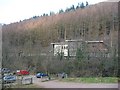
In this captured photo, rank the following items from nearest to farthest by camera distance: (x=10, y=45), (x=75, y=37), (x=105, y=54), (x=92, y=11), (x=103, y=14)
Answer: (x=10, y=45), (x=105, y=54), (x=75, y=37), (x=103, y=14), (x=92, y=11)

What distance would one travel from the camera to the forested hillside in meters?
5.00

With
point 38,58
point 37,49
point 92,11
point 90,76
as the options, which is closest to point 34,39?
point 37,49

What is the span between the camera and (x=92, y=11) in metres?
8.46

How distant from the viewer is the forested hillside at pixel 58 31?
500 cm

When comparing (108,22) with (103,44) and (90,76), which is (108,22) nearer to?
(103,44)

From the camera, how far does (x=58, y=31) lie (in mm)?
7250

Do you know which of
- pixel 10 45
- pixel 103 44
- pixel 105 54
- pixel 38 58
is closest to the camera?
pixel 10 45

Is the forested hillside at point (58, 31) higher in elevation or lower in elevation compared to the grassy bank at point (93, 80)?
higher

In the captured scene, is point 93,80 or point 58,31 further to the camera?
point 58,31

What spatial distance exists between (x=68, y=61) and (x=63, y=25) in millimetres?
2027

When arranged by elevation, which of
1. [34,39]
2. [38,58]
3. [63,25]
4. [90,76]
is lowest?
[90,76]

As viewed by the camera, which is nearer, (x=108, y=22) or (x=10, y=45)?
(x=10, y=45)

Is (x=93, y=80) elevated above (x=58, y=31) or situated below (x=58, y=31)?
below

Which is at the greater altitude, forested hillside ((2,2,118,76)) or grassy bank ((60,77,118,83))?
forested hillside ((2,2,118,76))
